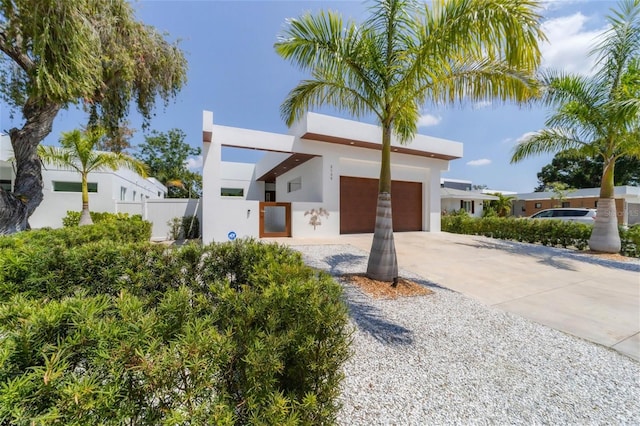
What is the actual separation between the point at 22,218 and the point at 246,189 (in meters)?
17.0

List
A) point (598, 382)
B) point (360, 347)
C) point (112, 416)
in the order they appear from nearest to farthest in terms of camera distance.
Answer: point (112, 416) → point (598, 382) → point (360, 347)

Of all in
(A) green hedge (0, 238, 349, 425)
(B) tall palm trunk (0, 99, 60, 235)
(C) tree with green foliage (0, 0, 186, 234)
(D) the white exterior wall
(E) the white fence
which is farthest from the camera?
(D) the white exterior wall

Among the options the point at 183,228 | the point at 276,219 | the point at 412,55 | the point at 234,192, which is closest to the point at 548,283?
the point at 412,55

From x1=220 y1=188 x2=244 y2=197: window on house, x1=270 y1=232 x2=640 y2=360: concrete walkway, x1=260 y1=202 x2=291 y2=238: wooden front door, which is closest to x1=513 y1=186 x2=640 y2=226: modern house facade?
x1=270 y1=232 x2=640 y2=360: concrete walkway

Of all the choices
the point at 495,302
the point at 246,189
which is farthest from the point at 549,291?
the point at 246,189

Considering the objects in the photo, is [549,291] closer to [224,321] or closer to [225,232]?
[224,321]

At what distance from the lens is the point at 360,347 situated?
3201 mm

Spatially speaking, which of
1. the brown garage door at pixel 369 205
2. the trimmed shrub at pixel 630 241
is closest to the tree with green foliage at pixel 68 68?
the brown garage door at pixel 369 205

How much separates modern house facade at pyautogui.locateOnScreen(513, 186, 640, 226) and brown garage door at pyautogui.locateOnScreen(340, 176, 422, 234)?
15.5 meters

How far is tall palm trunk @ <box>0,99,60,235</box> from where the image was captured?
18.9 ft

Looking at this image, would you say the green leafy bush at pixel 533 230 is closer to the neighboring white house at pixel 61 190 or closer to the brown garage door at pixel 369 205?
the brown garage door at pixel 369 205

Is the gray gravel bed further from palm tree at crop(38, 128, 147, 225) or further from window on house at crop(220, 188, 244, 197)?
window on house at crop(220, 188, 244, 197)

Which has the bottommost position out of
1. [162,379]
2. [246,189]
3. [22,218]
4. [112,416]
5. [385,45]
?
[112,416]

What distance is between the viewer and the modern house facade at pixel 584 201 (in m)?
23.0
